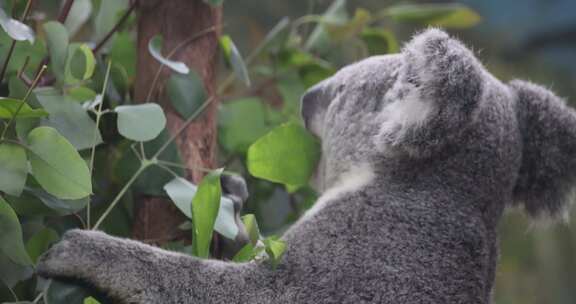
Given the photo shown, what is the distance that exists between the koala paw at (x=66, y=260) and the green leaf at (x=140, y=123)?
0.25 metres

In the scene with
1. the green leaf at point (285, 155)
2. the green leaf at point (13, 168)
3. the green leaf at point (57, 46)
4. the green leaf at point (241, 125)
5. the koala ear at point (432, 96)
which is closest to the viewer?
the green leaf at point (13, 168)

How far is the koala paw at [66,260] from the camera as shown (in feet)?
3.92

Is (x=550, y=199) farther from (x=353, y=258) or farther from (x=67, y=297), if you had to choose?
(x=67, y=297)

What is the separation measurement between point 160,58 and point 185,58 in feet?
0.51

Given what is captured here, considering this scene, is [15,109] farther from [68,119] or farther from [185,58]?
[185,58]

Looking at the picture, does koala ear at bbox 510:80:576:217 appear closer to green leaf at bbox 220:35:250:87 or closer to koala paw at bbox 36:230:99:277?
green leaf at bbox 220:35:250:87

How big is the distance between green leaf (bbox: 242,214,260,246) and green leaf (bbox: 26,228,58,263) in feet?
1.21

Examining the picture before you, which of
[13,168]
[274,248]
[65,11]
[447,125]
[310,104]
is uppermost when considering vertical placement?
[447,125]

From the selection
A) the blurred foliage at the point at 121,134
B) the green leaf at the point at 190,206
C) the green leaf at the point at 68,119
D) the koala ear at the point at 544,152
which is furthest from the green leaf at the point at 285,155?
the koala ear at the point at 544,152

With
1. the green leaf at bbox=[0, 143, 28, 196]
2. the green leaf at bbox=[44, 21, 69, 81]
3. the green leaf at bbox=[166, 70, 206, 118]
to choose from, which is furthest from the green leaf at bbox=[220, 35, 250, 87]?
the green leaf at bbox=[0, 143, 28, 196]

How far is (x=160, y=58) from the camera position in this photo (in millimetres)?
1626

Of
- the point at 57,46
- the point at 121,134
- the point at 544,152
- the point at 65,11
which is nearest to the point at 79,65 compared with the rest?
the point at 57,46

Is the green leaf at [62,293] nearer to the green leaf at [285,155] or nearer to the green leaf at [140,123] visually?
the green leaf at [140,123]

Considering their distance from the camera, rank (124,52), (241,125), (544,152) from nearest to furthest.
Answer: (544,152), (124,52), (241,125)
